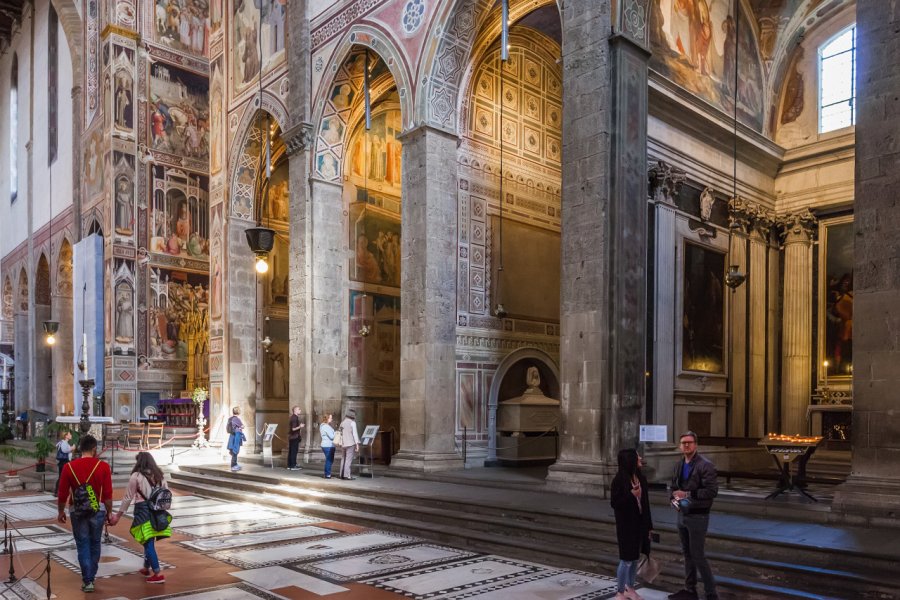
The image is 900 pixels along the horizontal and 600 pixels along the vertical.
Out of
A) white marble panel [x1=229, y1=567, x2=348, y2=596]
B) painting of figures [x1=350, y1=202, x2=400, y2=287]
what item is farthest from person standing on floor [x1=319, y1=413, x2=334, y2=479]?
white marble panel [x1=229, y1=567, x2=348, y2=596]

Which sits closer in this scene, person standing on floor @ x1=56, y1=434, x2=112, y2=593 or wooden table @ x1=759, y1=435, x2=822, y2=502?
person standing on floor @ x1=56, y1=434, x2=112, y2=593

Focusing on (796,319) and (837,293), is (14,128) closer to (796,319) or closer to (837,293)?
(796,319)

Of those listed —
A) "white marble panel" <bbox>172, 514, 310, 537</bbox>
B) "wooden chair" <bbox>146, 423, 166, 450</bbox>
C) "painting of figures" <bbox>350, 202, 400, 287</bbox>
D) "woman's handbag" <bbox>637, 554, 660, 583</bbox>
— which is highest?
"painting of figures" <bbox>350, 202, 400, 287</bbox>

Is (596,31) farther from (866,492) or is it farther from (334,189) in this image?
(334,189)

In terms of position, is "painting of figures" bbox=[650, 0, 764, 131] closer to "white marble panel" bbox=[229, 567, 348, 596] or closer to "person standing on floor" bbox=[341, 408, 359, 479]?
"person standing on floor" bbox=[341, 408, 359, 479]

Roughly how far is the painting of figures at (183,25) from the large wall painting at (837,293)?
79.9ft

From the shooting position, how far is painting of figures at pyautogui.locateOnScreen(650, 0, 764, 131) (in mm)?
14711

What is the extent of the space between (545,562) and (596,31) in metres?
8.01

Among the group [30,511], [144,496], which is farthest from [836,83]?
[30,511]

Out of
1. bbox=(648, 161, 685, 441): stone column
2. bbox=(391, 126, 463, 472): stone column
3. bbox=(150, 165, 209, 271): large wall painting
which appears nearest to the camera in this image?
bbox=(648, 161, 685, 441): stone column

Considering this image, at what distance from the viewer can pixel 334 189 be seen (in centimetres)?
1989

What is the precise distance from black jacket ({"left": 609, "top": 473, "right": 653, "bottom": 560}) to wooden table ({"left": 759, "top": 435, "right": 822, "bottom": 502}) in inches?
178

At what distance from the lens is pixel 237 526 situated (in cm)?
1225

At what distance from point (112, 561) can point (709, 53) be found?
14.7 metres
